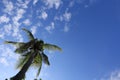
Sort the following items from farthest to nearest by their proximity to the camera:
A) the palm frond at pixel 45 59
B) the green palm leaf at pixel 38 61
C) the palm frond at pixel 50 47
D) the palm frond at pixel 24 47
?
the palm frond at pixel 50 47
the green palm leaf at pixel 38 61
the palm frond at pixel 45 59
the palm frond at pixel 24 47

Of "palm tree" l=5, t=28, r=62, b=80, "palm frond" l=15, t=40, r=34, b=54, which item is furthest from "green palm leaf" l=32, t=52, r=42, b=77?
"palm frond" l=15, t=40, r=34, b=54

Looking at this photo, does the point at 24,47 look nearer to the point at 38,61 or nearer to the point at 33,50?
the point at 33,50

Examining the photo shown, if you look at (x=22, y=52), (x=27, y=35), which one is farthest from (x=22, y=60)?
(x=27, y=35)

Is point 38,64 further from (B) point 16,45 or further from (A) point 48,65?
(B) point 16,45

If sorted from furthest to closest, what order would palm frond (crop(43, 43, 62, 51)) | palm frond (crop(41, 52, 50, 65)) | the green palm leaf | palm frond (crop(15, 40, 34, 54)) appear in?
1. palm frond (crop(43, 43, 62, 51))
2. the green palm leaf
3. palm frond (crop(41, 52, 50, 65))
4. palm frond (crop(15, 40, 34, 54))

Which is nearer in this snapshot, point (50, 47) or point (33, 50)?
point (33, 50)

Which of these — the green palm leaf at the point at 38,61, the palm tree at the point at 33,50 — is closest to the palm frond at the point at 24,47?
the palm tree at the point at 33,50

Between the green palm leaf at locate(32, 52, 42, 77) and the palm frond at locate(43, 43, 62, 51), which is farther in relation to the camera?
the palm frond at locate(43, 43, 62, 51)

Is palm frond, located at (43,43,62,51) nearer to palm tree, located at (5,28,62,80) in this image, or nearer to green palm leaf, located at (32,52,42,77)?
palm tree, located at (5,28,62,80)

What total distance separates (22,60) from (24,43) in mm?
2386

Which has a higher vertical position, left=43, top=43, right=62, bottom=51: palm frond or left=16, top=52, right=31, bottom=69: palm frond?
left=43, top=43, right=62, bottom=51: palm frond

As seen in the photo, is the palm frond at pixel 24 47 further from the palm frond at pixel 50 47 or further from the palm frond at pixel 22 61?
the palm frond at pixel 50 47

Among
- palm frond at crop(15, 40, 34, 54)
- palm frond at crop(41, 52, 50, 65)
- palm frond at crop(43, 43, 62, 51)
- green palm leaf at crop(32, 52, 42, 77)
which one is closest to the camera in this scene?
palm frond at crop(15, 40, 34, 54)

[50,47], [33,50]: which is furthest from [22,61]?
[50,47]
